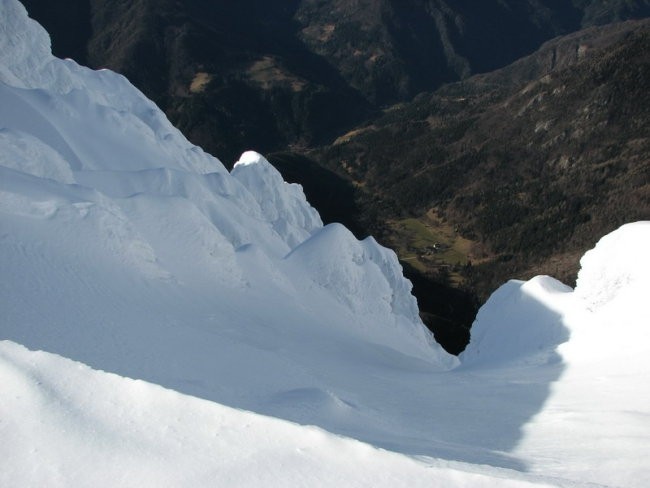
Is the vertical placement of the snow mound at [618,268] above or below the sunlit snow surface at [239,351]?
above

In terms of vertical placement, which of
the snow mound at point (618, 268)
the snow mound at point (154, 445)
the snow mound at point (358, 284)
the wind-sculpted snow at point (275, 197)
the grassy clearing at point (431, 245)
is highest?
the grassy clearing at point (431, 245)

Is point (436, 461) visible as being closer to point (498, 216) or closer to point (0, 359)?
point (0, 359)

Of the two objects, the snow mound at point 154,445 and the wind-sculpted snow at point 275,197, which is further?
the wind-sculpted snow at point 275,197

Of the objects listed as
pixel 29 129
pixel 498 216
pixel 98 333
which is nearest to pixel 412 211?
pixel 498 216

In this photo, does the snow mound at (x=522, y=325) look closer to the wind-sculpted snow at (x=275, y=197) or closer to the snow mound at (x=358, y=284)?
the snow mound at (x=358, y=284)

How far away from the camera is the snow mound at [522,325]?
1257 inches

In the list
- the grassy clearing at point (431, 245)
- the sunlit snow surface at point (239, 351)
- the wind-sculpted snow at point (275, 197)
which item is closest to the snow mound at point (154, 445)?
the sunlit snow surface at point (239, 351)

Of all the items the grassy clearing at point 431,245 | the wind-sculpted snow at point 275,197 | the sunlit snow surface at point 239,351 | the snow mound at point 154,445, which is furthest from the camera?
the grassy clearing at point 431,245

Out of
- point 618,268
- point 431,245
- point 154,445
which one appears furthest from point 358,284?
point 431,245

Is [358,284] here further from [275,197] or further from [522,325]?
[275,197]

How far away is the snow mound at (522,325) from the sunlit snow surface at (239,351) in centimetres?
19

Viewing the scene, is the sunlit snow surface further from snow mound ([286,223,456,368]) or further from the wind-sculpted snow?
the wind-sculpted snow

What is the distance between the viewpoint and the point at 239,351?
2177cm

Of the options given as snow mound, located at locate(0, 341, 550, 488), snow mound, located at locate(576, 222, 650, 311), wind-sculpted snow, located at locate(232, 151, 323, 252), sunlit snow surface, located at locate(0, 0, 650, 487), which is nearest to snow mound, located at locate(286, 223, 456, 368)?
sunlit snow surface, located at locate(0, 0, 650, 487)
